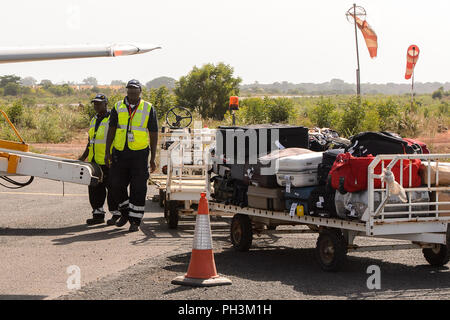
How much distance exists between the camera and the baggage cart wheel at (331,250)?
875 cm

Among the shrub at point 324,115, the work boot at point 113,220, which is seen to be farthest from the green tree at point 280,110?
the work boot at point 113,220

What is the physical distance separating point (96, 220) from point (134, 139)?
1779mm

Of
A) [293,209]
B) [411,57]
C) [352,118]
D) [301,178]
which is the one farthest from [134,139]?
[411,57]

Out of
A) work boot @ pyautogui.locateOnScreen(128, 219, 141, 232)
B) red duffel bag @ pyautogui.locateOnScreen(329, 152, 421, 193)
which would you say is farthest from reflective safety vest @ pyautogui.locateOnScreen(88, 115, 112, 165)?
red duffel bag @ pyautogui.locateOnScreen(329, 152, 421, 193)

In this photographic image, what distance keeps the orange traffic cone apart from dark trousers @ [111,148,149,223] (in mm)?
4102

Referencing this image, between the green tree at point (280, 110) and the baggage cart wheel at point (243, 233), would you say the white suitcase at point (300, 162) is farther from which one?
the green tree at point (280, 110)

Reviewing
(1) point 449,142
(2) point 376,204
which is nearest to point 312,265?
(2) point 376,204

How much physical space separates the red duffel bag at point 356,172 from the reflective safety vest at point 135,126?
14.4 feet

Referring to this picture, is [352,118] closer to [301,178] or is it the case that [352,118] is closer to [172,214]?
[172,214]

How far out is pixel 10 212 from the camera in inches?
580

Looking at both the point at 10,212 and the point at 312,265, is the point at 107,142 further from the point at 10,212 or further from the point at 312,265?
the point at 312,265

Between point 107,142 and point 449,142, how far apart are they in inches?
791

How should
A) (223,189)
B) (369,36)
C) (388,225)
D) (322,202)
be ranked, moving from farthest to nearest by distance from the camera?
(369,36) → (223,189) → (322,202) → (388,225)

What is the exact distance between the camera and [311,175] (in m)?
9.34
